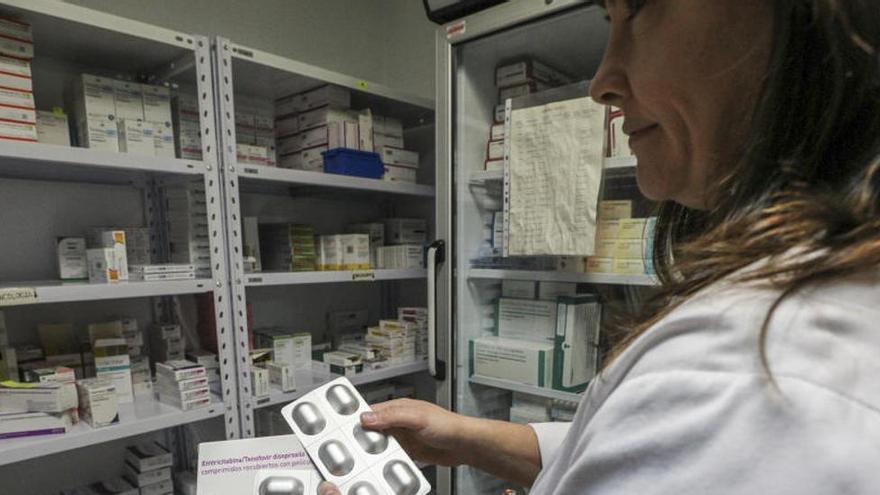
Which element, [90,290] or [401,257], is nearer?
[90,290]

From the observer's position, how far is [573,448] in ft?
1.01

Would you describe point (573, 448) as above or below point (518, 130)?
below

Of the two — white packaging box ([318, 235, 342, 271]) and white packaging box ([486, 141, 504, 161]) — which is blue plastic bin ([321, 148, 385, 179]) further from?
white packaging box ([486, 141, 504, 161])

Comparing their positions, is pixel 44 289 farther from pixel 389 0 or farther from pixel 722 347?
pixel 389 0

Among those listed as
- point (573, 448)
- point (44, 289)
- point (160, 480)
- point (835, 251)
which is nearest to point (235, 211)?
point (44, 289)

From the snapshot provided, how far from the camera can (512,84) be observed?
5.25 feet

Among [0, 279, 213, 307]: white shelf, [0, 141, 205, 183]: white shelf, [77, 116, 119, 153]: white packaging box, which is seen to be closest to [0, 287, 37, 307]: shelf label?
[0, 279, 213, 307]: white shelf

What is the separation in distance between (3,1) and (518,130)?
1.22 meters

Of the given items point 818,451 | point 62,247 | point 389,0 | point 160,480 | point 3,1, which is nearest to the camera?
point 818,451

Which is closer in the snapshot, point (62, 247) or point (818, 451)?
point (818, 451)

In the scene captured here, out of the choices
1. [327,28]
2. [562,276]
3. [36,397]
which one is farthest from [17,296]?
[327,28]

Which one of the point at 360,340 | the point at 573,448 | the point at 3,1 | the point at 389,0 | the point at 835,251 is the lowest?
the point at 360,340

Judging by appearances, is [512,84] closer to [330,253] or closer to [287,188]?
[330,253]

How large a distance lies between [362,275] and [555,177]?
0.72 metres
